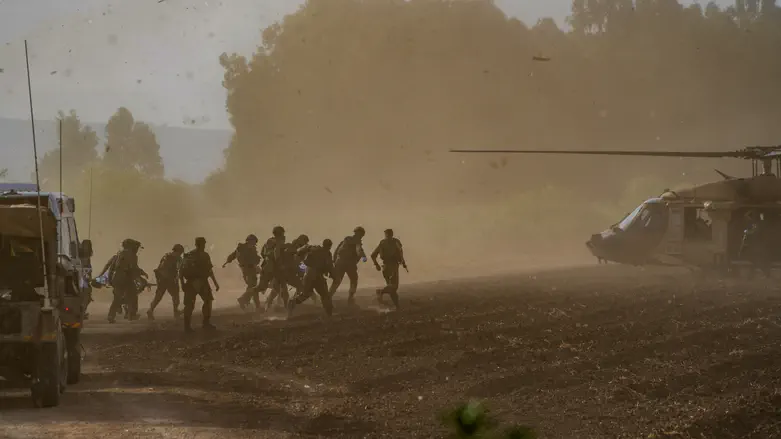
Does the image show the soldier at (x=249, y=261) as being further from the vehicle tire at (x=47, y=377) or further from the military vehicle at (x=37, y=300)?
the vehicle tire at (x=47, y=377)

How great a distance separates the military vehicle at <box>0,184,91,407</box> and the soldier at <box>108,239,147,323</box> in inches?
329

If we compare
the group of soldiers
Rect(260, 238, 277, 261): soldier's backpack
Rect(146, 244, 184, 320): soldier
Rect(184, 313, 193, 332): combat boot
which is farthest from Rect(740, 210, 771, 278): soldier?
Rect(184, 313, 193, 332): combat boot

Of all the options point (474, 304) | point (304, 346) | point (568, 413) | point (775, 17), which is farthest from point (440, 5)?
point (568, 413)

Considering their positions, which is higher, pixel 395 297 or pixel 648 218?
pixel 648 218

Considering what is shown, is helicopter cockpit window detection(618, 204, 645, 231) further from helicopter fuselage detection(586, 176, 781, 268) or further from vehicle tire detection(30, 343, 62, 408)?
vehicle tire detection(30, 343, 62, 408)

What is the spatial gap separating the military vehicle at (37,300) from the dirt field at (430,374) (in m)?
0.35

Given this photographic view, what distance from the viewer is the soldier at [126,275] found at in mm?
20984

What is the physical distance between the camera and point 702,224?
2762cm

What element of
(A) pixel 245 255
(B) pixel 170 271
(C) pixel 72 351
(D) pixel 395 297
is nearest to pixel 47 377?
(C) pixel 72 351

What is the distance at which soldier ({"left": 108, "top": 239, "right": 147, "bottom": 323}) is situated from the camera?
2098cm

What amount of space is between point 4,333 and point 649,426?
606cm

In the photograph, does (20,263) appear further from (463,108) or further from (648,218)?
(463,108)

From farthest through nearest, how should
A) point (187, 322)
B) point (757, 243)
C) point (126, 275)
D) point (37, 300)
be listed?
1. point (757, 243)
2. point (126, 275)
3. point (187, 322)
4. point (37, 300)

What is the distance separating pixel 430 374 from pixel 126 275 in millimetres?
9623
